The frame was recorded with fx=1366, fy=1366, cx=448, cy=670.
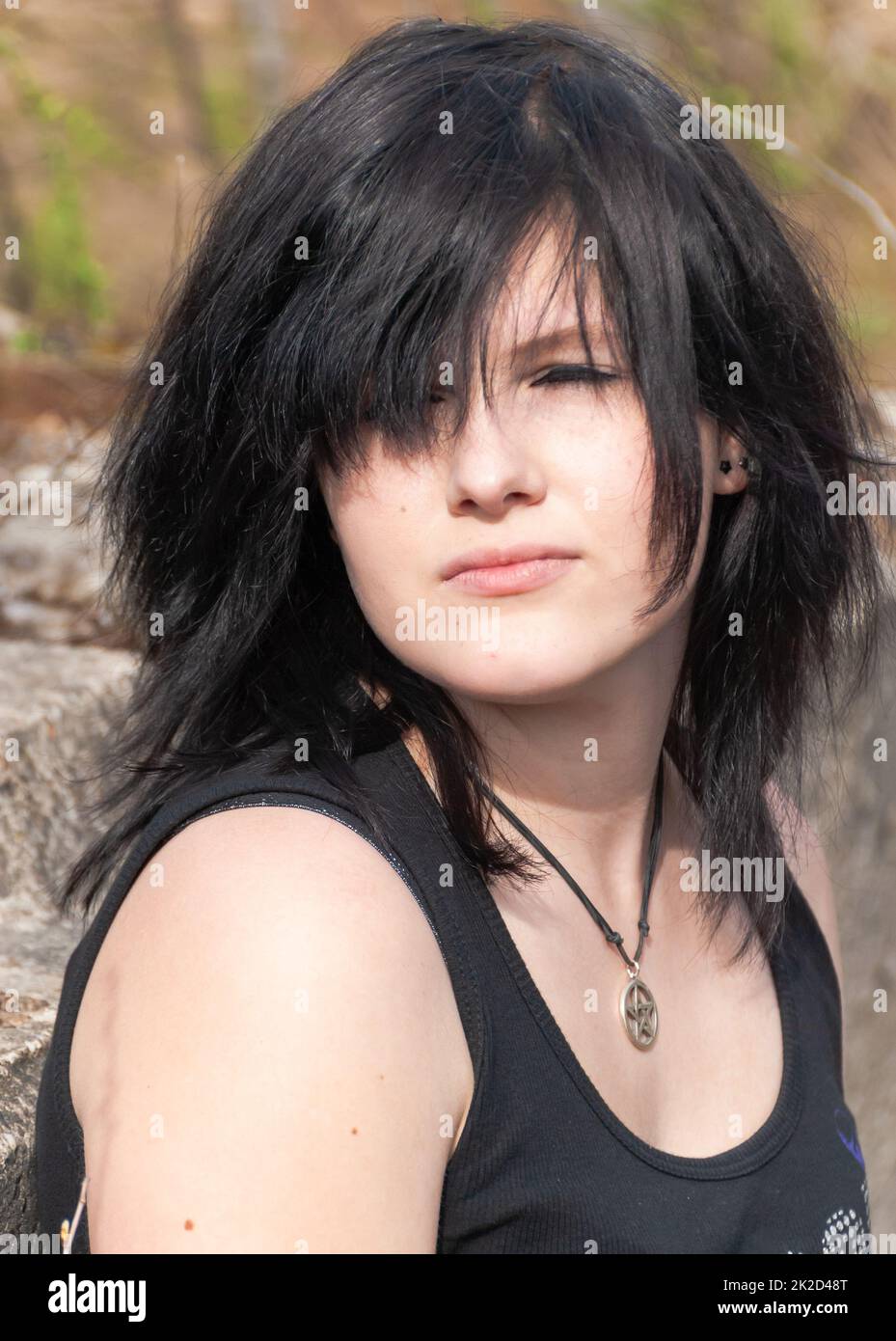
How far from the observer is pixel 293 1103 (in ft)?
3.81

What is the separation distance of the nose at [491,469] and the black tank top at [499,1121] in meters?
0.34

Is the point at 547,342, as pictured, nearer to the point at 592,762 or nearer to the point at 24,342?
the point at 592,762

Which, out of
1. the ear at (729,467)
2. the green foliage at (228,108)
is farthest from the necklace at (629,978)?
the green foliage at (228,108)

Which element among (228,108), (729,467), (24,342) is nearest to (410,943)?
(729,467)

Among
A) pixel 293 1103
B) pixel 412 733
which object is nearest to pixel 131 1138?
pixel 293 1103

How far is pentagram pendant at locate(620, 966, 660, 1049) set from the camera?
1.65 meters

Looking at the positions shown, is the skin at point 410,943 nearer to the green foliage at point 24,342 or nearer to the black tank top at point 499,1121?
the black tank top at point 499,1121

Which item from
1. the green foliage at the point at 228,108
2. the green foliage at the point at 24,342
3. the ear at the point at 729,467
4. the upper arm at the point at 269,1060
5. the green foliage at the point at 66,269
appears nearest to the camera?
the upper arm at the point at 269,1060

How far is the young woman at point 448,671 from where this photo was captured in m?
1.22

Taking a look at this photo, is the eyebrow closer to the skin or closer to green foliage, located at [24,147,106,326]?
the skin

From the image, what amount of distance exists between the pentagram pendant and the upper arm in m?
0.38

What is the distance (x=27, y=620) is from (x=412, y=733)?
1589 mm

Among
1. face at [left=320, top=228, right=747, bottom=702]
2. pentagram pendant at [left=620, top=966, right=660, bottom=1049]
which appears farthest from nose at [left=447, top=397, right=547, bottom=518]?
pentagram pendant at [left=620, top=966, right=660, bottom=1049]
